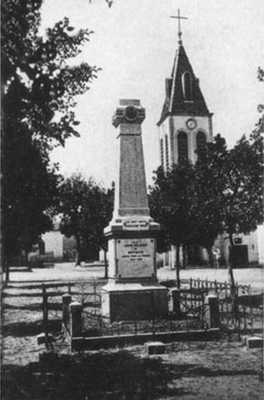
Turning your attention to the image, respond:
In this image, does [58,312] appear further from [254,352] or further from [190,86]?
[190,86]

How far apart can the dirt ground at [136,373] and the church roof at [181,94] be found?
1865 inches

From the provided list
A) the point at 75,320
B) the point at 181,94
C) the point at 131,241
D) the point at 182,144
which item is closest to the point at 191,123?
the point at 182,144

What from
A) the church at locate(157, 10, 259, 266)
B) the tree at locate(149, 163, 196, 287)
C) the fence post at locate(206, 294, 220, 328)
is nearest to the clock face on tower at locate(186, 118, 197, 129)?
the church at locate(157, 10, 259, 266)

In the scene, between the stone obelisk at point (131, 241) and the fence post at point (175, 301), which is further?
the fence post at point (175, 301)

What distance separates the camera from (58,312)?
44.3 feet

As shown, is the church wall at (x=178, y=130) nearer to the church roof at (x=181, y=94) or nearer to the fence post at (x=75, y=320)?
the church roof at (x=181, y=94)

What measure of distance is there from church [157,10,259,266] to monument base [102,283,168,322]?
38781 mm

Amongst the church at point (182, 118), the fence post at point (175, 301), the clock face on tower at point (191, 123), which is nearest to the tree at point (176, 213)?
the fence post at point (175, 301)

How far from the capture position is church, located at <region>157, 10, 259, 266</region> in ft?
173

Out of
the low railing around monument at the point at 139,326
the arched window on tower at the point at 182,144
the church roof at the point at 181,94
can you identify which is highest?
the church roof at the point at 181,94

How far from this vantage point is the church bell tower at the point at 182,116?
53.2 metres

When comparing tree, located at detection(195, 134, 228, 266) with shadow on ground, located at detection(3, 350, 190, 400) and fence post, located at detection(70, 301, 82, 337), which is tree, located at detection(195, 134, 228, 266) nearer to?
fence post, located at detection(70, 301, 82, 337)

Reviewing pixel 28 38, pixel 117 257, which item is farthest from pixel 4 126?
pixel 117 257

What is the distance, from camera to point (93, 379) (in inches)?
258
